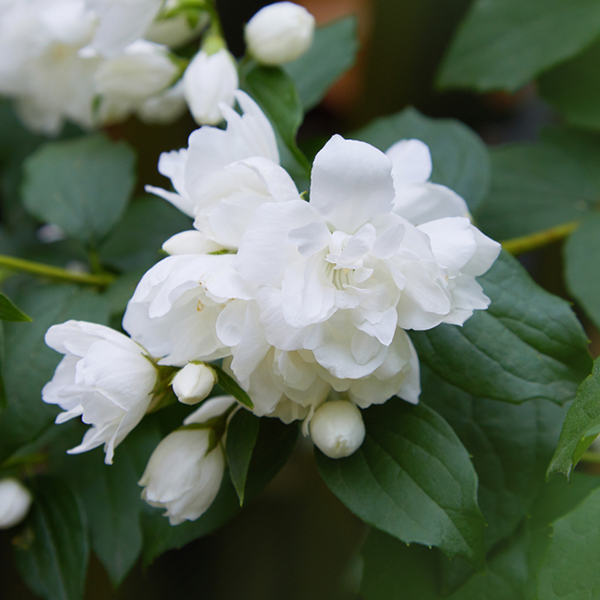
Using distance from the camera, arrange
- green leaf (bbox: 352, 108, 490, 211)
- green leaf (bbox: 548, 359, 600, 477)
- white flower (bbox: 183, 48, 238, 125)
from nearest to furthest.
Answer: green leaf (bbox: 548, 359, 600, 477) < white flower (bbox: 183, 48, 238, 125) < green leaf (bbox: 352, 108, 490, 211)

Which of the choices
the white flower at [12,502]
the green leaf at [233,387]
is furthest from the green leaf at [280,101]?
the white flower at [12,502]

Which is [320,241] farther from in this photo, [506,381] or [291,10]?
[291,10]

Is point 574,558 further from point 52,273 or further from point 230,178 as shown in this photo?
point 52,273

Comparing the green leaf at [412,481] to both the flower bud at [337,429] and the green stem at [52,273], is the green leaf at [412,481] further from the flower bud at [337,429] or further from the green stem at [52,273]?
the green stem at [52,273]

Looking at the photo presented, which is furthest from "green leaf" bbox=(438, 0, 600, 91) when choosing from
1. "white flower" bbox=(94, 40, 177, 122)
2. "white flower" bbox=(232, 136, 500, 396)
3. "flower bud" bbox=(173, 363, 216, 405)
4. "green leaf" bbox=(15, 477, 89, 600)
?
"green leaf" bbox=(15, 477, 89, 600)

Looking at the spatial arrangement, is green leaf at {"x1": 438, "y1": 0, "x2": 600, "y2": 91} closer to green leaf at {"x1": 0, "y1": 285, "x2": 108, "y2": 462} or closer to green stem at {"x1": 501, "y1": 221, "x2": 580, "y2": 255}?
green stem at {"x1": 501, "y1": 221, "x2": 580, "y2": 255}

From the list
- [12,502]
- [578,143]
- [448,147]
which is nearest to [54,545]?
[12,502]
